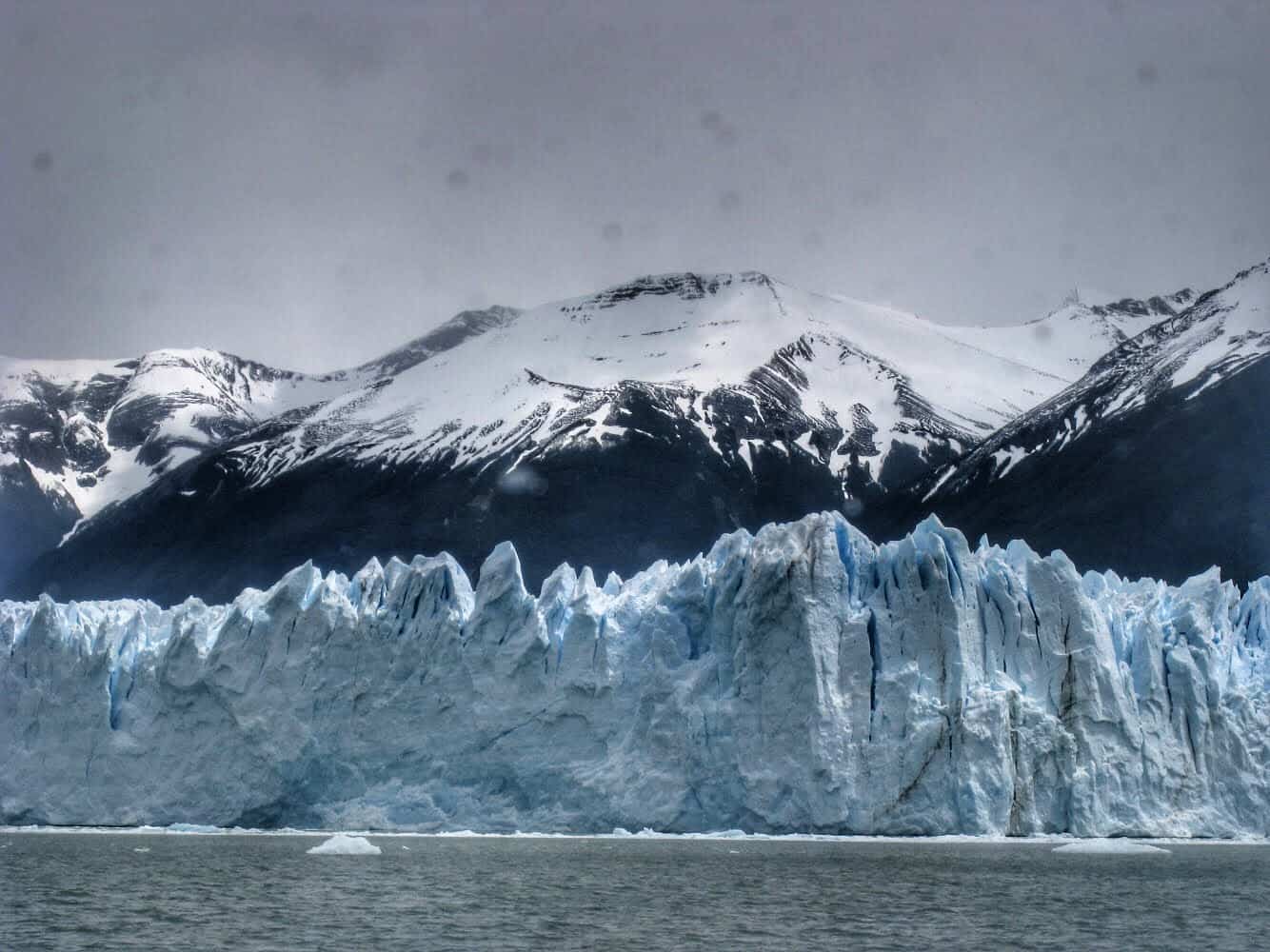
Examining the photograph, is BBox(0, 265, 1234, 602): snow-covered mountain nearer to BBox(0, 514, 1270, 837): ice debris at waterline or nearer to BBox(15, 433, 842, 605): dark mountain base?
BBox(15, 433, 842, 605): dark mountain base

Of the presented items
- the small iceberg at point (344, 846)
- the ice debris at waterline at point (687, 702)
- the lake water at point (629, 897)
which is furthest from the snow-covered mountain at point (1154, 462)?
the small iceberg at point (344, 846)

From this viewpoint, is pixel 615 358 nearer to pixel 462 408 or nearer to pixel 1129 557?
pixel 462 408

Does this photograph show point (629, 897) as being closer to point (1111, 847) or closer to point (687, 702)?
point (687, 702)

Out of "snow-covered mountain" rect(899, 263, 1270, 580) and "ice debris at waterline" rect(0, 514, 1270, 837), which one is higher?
"snow-covered mountain" rect(899, 263, 1270, 580)

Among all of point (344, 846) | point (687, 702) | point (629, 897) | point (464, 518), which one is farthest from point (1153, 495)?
point (629, 897)

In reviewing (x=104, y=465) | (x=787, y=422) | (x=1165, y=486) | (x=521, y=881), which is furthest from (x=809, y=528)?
(x=104, y=465)

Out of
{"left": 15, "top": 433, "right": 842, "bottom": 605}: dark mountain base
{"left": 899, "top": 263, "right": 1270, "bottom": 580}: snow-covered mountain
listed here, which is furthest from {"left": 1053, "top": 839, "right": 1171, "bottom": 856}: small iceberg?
{"left": 15, "top": 433, "right": 842, "bottom": 605}: dark mountain base
